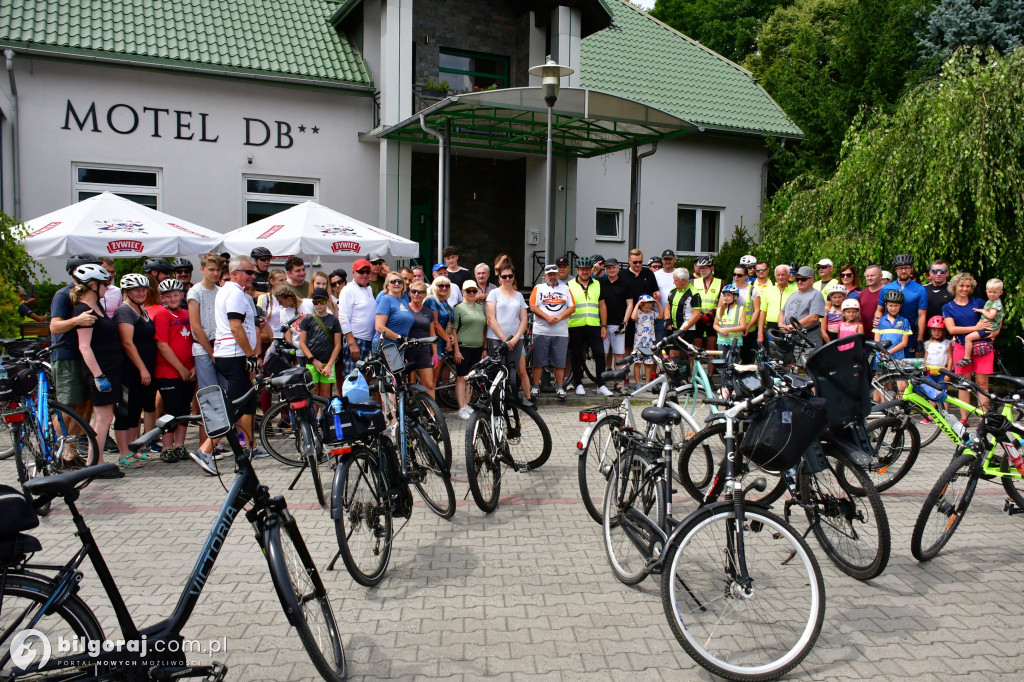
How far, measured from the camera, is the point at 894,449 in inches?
261

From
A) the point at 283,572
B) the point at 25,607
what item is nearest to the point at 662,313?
the point at 283,572

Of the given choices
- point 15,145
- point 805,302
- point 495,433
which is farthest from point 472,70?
point 495,433

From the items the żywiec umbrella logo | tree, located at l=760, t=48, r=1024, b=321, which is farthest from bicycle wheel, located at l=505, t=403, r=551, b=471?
tree, located at l=760, t=48, r=1024, b=321

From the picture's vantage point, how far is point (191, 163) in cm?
1564

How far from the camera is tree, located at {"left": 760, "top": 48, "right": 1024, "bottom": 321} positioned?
1082cm

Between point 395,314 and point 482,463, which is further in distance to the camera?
point 395,314

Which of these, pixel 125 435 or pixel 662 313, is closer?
pixel 125 435

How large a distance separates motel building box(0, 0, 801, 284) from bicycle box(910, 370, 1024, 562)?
→ 8.00 metres

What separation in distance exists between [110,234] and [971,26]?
20.9 m

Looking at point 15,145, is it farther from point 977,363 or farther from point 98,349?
point 977,363

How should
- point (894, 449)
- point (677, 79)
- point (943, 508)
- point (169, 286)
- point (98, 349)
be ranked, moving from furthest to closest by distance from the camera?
point (677, 79)
point (169, 286)
point (98, 349)
point (894, 449)
point (943, 508)

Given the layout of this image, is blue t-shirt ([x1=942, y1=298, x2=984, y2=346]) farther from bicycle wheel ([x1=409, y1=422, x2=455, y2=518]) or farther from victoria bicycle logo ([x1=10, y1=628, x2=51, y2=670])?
victoria bicycle logo ([x1=10, y1=628, x2=51, y2=670])

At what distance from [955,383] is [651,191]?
1542 cm

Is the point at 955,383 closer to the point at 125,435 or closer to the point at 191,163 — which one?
the point at 125,435
